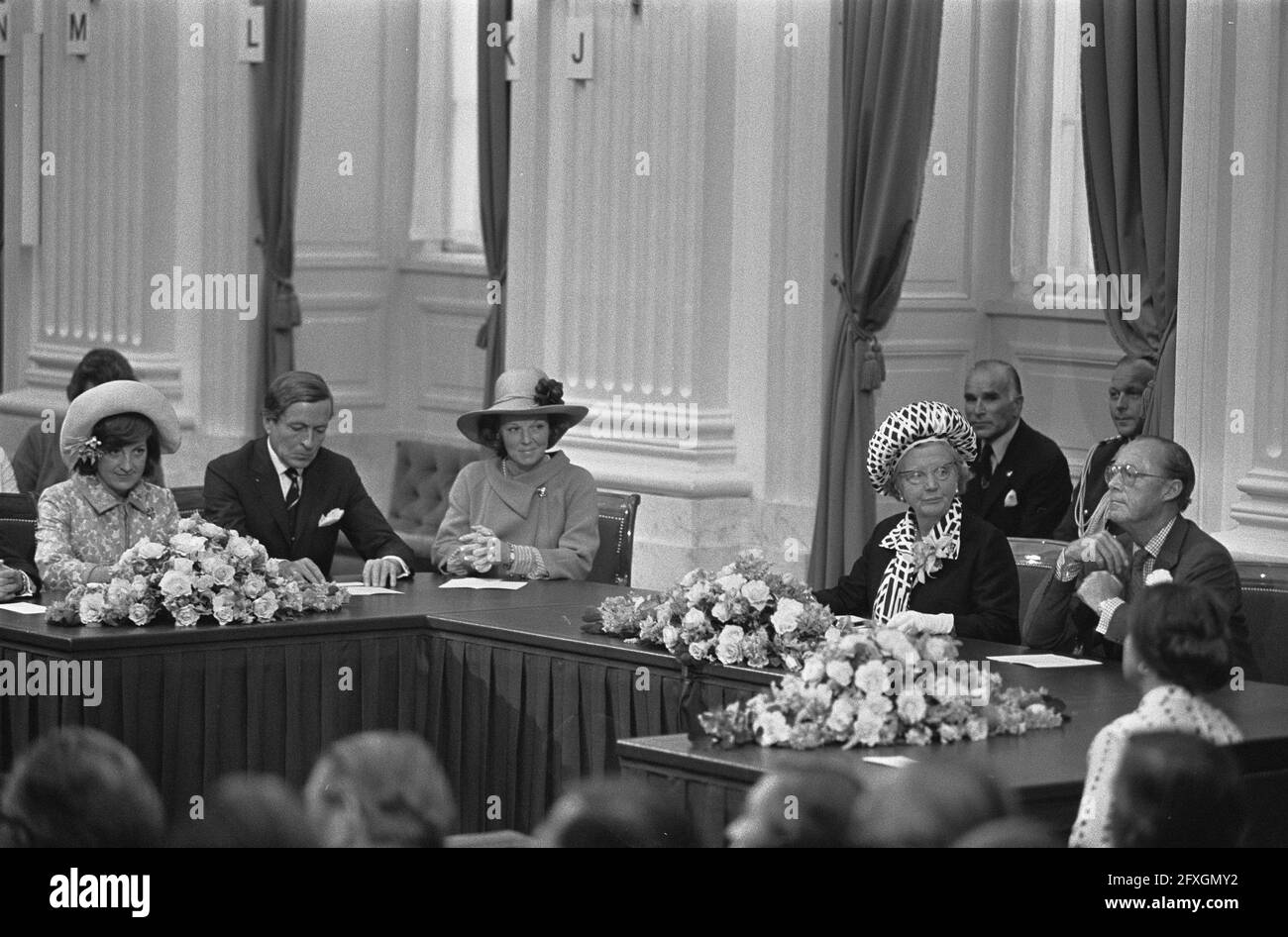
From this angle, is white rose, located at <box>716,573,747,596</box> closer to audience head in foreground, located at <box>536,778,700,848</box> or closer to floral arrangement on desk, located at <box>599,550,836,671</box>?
floral arrangement on desk, located at <box>599,550,836,671</box>

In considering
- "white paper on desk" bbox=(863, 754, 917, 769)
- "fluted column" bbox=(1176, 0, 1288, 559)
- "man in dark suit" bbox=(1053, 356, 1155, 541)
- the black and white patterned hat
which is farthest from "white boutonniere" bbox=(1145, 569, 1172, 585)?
"man in dark suit" bbox=(1053, 356, 1155, 541)

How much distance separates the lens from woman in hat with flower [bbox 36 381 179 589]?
18.6 feet

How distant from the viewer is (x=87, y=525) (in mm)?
5758

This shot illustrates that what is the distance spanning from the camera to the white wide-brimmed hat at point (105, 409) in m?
5.66

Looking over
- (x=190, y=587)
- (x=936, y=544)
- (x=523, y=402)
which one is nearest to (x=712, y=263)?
(x=523, y=402)

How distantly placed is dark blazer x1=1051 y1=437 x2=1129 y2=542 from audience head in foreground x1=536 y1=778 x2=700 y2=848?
4847mm

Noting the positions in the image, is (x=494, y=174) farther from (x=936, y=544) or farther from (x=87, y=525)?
(x=936, y=544)

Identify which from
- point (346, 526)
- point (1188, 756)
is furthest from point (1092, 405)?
point (1188, 756)

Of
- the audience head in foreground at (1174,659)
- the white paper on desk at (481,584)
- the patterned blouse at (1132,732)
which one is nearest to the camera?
the patterned blouse at (1132,732)

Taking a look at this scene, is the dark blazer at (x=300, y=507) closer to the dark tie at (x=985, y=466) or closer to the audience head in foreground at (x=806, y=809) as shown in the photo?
the dark tie at (x=985, y=466)

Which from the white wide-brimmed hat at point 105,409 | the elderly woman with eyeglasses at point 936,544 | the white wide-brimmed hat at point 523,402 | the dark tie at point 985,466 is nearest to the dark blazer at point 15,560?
the white wide-brimmed hat at point 105,409

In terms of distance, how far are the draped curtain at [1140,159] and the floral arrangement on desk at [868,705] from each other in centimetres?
309

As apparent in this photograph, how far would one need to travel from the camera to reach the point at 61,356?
34.5 feet

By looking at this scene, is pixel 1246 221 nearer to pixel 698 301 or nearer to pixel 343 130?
pixel 698 301
